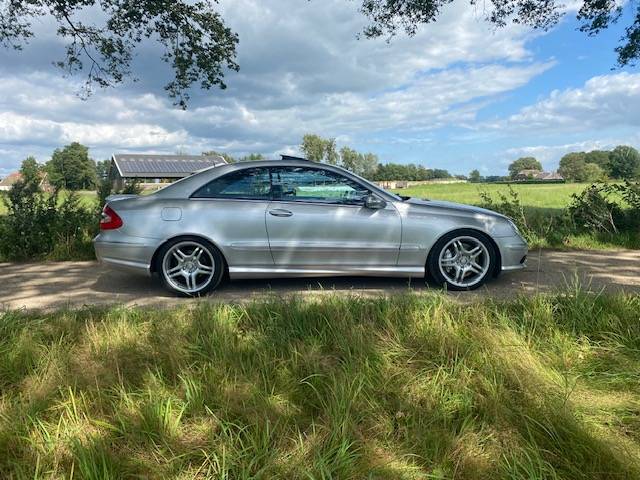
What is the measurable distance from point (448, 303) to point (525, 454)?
6.05 feet

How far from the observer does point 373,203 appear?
5.48 metres

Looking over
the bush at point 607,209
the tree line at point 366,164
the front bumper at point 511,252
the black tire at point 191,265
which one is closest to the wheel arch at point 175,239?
the black tire at point 191,265

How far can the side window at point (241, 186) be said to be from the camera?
5496 millimetres

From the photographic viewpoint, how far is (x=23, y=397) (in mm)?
2869

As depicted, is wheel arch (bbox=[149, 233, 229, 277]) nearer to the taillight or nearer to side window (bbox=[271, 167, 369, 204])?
the taillight

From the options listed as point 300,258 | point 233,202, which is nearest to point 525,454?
point 300,258

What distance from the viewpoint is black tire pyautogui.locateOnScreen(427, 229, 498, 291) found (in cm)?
554

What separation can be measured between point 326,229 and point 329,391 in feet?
8.91

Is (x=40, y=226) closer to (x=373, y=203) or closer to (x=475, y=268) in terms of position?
(x=373, y=203)

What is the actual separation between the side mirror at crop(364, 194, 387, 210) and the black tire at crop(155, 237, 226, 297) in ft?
5.53

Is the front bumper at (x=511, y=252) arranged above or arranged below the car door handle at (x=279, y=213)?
below

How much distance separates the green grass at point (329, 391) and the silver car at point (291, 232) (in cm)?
128

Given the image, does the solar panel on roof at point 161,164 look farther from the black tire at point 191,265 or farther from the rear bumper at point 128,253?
the black tire at point 191,265

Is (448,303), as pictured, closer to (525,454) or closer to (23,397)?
(525,454)
